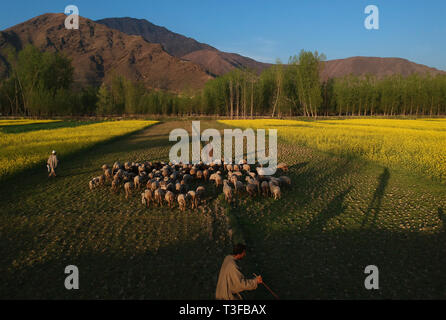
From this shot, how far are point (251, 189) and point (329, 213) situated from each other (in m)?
2.77

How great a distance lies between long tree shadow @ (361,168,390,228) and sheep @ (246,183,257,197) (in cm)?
366

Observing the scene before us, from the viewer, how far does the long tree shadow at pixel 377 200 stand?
7.18 meters

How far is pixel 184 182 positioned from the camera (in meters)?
9.80

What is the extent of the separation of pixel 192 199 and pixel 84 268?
3857mm

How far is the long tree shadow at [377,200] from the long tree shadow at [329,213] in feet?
2.43

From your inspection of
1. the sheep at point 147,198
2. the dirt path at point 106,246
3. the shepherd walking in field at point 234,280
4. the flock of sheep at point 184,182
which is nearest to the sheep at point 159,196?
the flock of sheep at point 184,182

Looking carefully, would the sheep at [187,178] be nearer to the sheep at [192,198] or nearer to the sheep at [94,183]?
the sheep at [192,198]

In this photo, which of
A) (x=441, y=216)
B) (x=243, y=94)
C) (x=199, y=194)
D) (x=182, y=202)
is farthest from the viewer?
(x=243, y=94)

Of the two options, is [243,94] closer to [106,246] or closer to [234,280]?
[106,246]

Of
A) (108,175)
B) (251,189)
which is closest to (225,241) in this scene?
(251,189)

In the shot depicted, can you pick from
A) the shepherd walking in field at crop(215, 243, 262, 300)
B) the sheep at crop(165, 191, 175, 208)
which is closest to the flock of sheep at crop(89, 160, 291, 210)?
the sheep at crop(165, 191, 175, 208)

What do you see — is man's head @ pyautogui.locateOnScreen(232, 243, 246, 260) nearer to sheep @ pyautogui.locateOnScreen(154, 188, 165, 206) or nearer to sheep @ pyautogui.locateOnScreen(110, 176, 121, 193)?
sheep @ pyautogui.locateOnScreen(154, 188, 165, 206)

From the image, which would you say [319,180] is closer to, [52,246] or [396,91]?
[52,246]

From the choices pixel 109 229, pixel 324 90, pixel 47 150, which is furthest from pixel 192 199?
pixel 324 90
